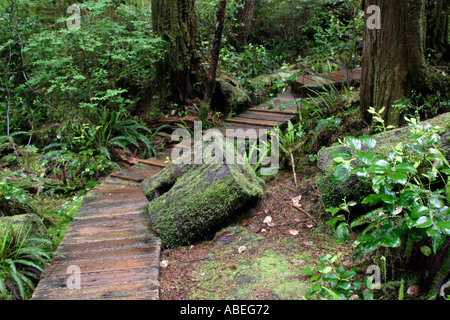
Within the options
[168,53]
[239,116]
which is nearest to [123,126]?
[168,53]

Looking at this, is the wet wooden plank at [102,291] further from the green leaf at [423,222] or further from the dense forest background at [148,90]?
the green leaf at [423,222]

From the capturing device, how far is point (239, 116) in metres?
6.79

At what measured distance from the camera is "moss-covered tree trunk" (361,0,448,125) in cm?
390

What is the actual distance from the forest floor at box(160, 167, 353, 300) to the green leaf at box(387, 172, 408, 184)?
1.00 metres

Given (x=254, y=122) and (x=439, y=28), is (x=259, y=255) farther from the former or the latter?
(x=439, y=28)

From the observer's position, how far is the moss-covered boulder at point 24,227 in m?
3.26

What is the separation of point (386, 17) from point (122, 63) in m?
5.68

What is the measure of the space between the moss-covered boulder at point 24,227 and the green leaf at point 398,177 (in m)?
3.37

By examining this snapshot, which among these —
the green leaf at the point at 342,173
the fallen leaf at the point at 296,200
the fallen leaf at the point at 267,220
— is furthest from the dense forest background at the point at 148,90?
the fallen leaf at the point at 267,220

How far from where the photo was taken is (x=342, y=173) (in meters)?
2.16

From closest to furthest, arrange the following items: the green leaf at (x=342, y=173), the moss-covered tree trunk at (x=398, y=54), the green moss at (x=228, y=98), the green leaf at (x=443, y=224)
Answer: the green leaf at (x=443, y=224), the green leaf at (x=342, y=173), the moss-covered tree trunk at (x=398, y=54), the green moss at (x=228, y=98)

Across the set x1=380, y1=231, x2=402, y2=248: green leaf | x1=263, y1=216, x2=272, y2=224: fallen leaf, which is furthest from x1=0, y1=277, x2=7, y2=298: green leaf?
x1=380, y1=231, x2=402, y2=248: green leaf
